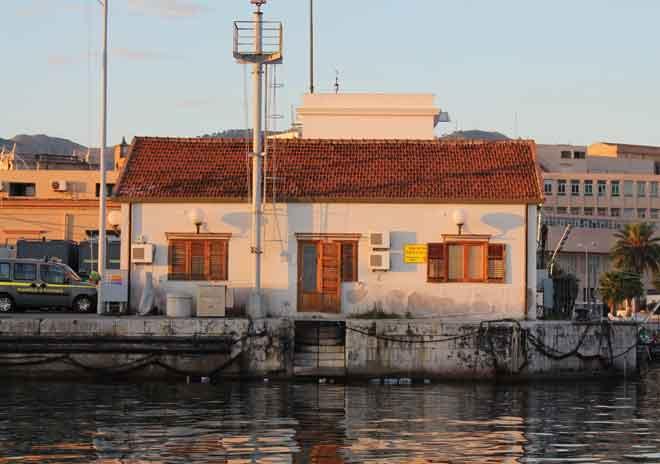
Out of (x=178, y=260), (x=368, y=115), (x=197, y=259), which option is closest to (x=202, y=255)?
(x=197, y=259)

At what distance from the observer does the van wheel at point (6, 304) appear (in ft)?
135

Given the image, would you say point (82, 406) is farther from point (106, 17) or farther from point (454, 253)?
point (106, 17)

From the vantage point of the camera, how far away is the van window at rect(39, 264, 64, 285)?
4259 cm

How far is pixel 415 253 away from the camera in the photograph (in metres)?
37.5

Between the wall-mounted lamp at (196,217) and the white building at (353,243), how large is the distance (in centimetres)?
7

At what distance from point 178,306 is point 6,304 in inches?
316

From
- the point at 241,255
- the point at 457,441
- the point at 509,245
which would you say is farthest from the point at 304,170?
the point at 457,441

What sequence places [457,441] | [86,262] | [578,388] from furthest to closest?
[86,262], [578,388], [457,441]

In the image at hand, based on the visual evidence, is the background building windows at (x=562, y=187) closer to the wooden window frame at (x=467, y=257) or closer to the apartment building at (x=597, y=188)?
the apartment building at (x=597, y=188)

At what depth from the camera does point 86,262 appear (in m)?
61.0

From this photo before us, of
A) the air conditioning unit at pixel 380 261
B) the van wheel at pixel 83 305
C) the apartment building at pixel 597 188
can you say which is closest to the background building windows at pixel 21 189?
the van wheel at pixel 83 305

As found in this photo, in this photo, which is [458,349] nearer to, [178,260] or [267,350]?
[267,350]

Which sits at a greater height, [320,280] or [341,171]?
[341,171]

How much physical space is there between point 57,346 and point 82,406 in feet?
18.7
